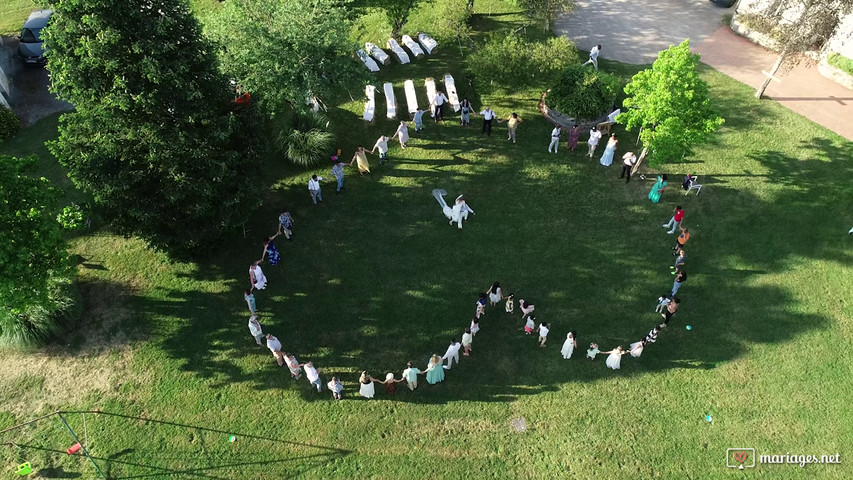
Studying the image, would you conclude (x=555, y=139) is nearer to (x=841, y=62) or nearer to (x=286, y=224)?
(x=286, y=224)

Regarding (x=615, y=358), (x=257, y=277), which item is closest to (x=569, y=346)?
(x=615, y=358)

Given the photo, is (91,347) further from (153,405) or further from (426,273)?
(426,273)

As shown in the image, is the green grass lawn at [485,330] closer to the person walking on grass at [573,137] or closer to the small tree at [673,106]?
the person walking on grass at [573,137]

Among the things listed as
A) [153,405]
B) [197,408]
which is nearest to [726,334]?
[197,408]

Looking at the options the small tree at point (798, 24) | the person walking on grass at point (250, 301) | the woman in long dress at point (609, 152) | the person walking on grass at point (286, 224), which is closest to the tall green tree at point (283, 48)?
the person walking on grass at point (286, 224)

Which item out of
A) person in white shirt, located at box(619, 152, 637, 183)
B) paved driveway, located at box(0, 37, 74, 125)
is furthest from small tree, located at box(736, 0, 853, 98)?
paved driveway, located at box(0, 37, 74, 125)

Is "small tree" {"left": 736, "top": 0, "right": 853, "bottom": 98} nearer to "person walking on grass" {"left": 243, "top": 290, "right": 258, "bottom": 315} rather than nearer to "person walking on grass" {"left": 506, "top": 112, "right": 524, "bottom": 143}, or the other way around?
"person walking on grass" {"left": 506, "top": 112, "right": 524, "bottom": 143}

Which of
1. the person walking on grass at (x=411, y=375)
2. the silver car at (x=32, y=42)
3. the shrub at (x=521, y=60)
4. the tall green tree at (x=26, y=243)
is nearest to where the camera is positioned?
the tall green tree at (x=26, y=243)
